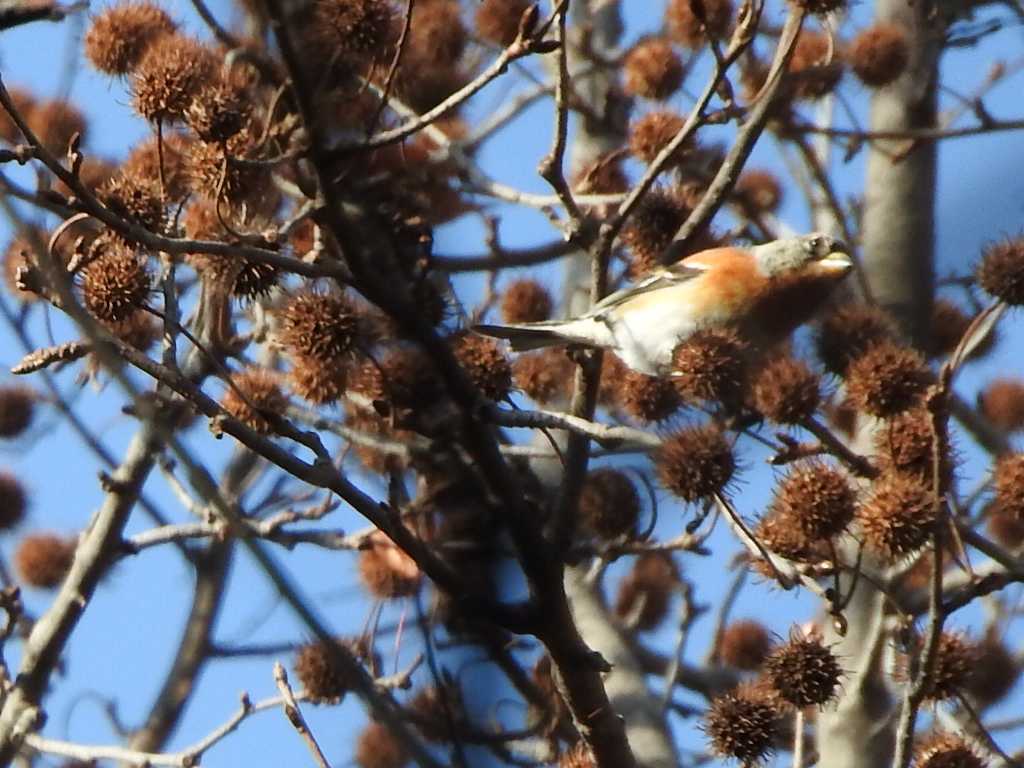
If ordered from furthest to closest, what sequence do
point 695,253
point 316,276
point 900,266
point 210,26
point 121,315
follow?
1. point 900,266
2. point 695,253
3. point 210,26
4. point 121,315
5. point 316,276

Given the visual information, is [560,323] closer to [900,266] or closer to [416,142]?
[416,142]

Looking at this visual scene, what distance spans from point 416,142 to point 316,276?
224cm

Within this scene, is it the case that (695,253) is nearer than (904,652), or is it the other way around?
(904,652)

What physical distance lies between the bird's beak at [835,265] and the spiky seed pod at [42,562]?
2906 mm

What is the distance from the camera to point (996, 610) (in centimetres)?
565

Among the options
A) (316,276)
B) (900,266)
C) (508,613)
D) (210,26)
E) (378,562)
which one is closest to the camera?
(508,613)

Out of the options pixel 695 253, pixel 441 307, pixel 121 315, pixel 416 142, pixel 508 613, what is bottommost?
pixel 508 613

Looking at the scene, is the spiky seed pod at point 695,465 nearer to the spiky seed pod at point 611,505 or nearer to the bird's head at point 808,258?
the spiky seed pod at point 611,505

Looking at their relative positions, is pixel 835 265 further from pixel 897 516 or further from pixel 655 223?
pixel 897 516

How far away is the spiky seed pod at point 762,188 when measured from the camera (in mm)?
6090

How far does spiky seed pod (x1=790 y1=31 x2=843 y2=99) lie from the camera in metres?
4.69

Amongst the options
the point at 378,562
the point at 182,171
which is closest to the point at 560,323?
the point at 378,562

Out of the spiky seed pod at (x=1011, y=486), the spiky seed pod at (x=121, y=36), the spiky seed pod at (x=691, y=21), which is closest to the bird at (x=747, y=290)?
the spiky seed pod at (x=691, y=21)

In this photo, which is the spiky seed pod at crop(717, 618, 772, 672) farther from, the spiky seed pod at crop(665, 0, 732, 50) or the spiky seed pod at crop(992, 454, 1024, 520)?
the spiky seed pod at crop(665, 0, 732, 50)
